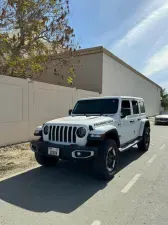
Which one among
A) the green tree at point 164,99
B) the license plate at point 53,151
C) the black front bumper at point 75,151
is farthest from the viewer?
the green tree at point 164,99

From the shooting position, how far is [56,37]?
1055 centimetres

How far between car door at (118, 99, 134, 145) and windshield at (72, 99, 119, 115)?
0.30 m

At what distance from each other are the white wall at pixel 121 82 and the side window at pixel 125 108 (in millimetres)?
10672

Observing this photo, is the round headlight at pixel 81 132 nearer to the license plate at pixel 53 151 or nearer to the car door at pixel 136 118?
the license plate at pixel 53 151

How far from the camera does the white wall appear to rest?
18328 mm

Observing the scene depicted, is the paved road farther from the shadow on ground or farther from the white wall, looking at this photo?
the white wall

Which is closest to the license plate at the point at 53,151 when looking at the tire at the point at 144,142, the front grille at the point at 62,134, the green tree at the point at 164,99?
the front grille at the point at 62,134

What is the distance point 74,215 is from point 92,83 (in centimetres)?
1485

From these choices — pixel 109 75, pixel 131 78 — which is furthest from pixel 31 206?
pixel 131 78

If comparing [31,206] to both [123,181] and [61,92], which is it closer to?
[123,181]

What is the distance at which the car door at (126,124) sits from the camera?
6391 mm

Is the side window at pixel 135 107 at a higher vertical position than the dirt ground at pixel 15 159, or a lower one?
higher

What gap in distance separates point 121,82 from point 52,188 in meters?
18.4

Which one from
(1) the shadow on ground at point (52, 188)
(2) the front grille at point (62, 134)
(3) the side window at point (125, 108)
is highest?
(3) the side window at point (125, 108)
